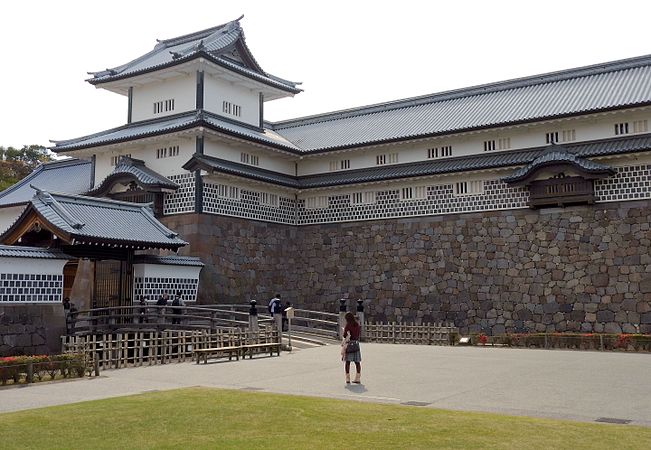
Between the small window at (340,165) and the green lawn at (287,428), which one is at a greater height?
the small window at (340,165)

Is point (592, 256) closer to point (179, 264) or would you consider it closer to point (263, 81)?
point (179, 264)

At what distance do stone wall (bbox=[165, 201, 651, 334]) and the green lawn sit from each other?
17.7m

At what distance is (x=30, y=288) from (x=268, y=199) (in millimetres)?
14794

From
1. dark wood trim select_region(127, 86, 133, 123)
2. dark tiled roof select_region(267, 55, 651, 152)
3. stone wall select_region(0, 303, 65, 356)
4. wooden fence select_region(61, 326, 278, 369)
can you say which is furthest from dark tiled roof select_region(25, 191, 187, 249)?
dark tiled roof select_region(267, 55, 651, 152)

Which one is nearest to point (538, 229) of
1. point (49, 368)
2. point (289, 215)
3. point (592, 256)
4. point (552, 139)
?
point (592, 256)

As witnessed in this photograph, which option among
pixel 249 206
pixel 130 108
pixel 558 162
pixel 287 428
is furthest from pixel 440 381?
pixel 130 108

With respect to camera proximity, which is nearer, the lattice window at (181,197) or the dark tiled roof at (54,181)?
the lattice window at (181,197)

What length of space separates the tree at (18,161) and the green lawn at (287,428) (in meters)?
52.9

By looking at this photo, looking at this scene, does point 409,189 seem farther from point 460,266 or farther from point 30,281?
point 30,281

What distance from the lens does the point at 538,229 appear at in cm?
2817

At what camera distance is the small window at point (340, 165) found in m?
34.9

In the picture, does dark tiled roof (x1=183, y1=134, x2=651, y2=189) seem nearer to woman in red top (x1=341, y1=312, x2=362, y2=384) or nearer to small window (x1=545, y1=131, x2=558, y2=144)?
small window (x1=545, y1=131, x2=558, y2=144)

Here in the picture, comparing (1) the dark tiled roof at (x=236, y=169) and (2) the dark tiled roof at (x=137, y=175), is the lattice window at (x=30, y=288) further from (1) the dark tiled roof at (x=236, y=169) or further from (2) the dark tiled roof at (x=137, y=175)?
(1) the dark tiled roof at (x=236, y=169)

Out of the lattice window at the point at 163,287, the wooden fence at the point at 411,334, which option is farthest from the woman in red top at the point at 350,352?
the lattice window at the point at 163,287
